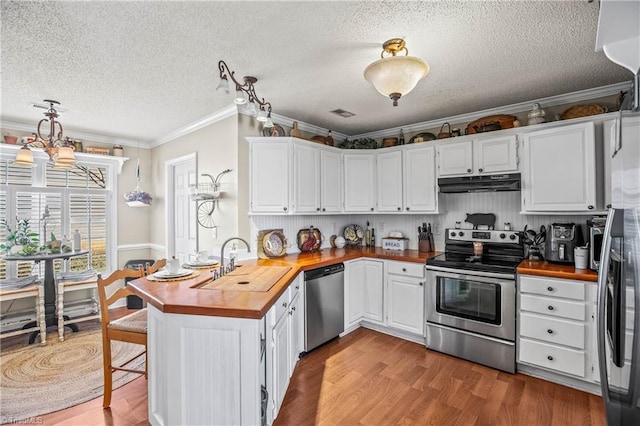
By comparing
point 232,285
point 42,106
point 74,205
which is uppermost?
point 42,106

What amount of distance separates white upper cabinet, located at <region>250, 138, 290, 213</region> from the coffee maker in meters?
2.58

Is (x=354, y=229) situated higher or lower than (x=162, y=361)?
higher

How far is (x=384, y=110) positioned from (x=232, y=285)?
2.54 metres

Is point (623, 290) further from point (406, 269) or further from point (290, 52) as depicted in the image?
point (406, 269)

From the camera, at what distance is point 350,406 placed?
2.27 m

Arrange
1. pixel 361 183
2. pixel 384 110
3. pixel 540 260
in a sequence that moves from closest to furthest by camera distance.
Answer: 1. pixel 540 260
2. pixel 384 110
3. pixel 361 183

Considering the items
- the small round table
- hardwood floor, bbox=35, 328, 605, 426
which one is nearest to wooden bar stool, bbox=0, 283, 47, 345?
the small round table

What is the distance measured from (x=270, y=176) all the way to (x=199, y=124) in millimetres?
1292

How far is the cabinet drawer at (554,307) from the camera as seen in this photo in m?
2.45

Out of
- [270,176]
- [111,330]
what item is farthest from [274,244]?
[111,330]

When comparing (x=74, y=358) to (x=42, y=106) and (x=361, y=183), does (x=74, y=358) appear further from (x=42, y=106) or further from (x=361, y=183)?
(x=361, y=183)

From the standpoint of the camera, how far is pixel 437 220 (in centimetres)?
385

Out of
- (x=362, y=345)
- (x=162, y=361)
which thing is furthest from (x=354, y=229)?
(x=162, y=361)

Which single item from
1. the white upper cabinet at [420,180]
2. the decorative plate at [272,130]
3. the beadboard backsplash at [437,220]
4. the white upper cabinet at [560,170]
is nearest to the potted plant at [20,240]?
the beadboard backsplash at [437,220]
